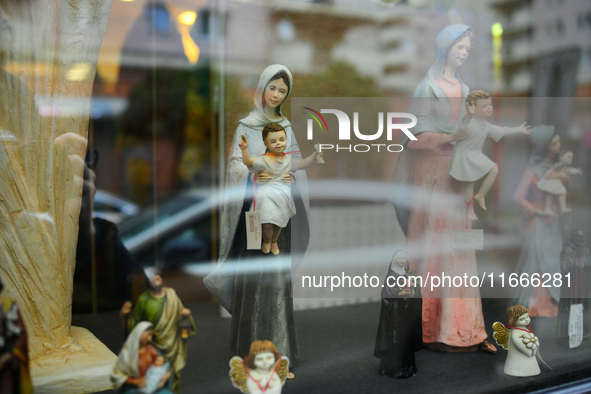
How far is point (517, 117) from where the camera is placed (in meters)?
4.35

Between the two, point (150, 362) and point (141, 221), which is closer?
point (150, 362)

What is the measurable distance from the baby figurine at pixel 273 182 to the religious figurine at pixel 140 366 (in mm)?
980

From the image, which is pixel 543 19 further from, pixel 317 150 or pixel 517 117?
pixel 317 150

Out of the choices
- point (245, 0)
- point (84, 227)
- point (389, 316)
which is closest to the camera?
point (389, 316)

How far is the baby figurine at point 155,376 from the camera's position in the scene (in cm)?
249

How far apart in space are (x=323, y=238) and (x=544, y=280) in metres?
1.87

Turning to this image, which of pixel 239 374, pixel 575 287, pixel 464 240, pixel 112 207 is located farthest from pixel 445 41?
pixel 112 207

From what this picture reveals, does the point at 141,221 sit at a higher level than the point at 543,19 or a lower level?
lower

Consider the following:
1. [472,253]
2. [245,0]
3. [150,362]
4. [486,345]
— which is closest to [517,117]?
[472,253]

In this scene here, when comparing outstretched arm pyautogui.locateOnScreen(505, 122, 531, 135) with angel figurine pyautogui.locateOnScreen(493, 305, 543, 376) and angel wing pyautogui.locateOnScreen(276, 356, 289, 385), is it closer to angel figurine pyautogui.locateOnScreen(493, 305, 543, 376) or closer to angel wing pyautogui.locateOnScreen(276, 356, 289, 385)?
angel figurine pyautogui.locateOnScreen(493, 305, 543, 376)

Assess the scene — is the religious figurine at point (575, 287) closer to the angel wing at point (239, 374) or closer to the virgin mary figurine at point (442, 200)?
the virgin mary figurine at point (442, 200)

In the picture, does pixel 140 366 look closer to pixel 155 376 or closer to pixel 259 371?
pixel 155 376

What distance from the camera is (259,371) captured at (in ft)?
8.96

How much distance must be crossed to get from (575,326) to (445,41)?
2.21 metres
